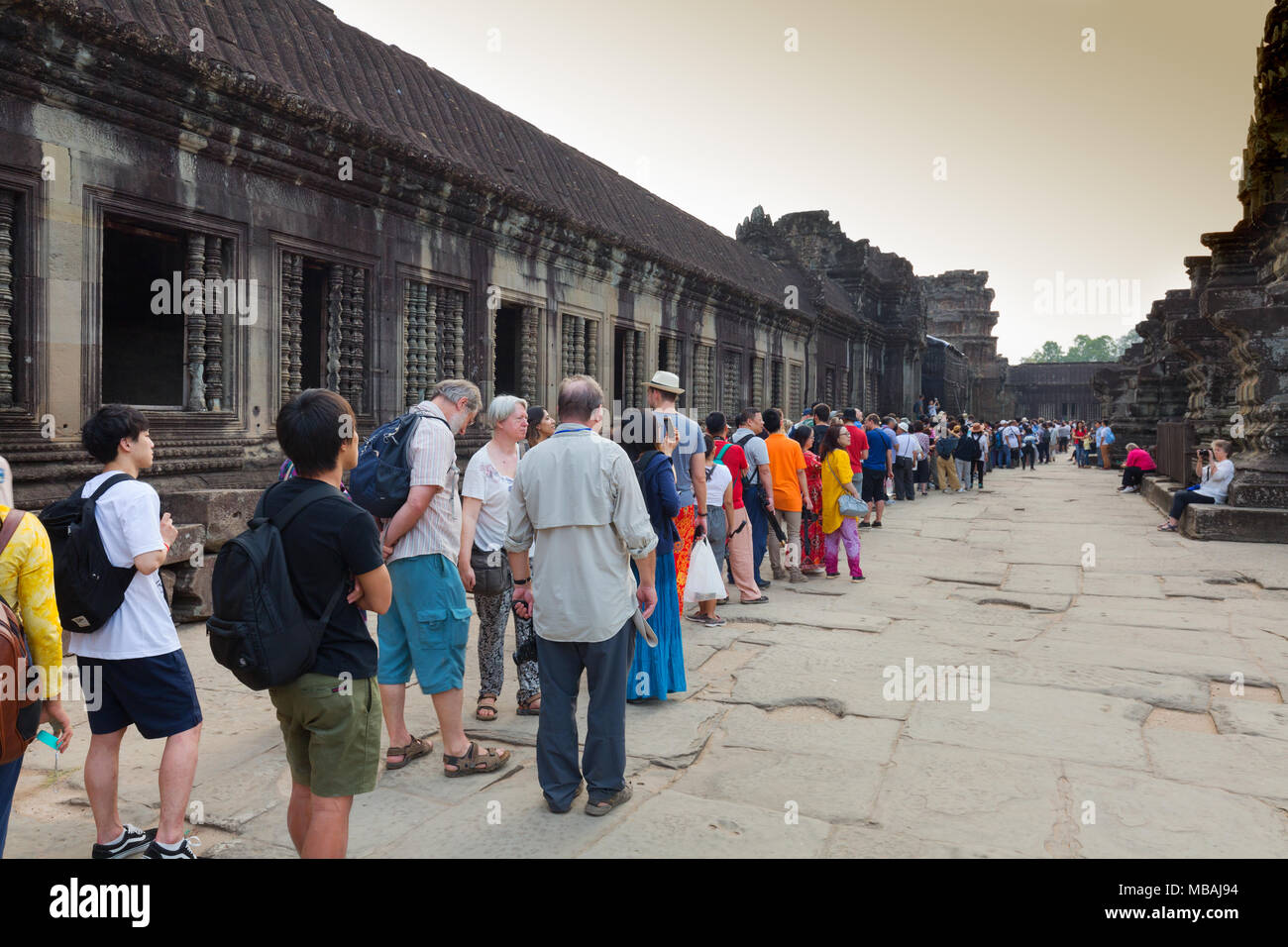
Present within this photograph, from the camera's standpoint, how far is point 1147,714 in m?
5.00

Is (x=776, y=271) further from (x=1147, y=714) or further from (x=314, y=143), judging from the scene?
(x=1147, y=714)

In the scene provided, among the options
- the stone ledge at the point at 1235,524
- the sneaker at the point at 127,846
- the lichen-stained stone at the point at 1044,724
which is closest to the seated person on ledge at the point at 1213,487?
the stone ledge at the point at 1235,524

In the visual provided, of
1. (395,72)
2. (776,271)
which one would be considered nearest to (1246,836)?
(395,72)

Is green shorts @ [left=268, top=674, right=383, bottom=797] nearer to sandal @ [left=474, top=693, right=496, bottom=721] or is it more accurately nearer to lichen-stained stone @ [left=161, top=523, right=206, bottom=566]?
sandal @ [left=474, top=693, right=496, bottom=721]

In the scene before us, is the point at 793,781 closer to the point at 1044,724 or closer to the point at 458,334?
the point at 1044,724

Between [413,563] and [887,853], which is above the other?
[413,563]

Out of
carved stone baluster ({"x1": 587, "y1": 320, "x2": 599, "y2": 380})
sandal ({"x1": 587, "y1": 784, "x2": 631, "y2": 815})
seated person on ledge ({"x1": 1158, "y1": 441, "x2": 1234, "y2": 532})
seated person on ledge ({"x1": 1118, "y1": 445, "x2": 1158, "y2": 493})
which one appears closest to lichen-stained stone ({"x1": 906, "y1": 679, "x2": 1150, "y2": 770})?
sandal ({"x1": 587, "y1": 784, "x2": 631, "y2": 815})

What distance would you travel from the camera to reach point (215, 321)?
7180 millimetres

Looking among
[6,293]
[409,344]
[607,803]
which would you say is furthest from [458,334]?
[607,803]

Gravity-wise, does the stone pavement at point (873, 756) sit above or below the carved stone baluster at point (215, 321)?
below

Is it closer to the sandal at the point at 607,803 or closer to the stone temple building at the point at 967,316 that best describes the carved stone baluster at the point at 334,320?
the sandal at the point at 607,803

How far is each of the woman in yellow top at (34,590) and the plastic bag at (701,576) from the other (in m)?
4.47

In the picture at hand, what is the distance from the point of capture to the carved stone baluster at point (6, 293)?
18.4 ft

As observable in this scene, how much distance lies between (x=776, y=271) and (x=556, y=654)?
1912cm
